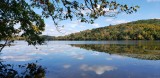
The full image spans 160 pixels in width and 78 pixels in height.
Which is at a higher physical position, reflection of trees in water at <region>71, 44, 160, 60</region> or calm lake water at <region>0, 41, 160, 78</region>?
calm lake water at <region>0, 41, 160, 78</region>

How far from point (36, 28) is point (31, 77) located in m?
3.05

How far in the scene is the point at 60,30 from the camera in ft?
55.0

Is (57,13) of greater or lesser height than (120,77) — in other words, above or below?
above

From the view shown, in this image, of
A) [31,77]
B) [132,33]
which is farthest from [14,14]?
[132,33]

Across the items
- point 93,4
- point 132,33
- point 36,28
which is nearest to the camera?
point 93,4

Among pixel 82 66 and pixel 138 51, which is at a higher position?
pixel 82 66

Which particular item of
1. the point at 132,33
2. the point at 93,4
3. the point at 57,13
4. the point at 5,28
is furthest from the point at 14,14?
the point at 132,33

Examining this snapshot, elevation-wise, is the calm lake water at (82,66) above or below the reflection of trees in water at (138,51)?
above

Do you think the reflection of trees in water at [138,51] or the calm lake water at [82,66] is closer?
the calm lake water at [82,66]

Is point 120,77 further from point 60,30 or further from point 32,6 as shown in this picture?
point 32,6

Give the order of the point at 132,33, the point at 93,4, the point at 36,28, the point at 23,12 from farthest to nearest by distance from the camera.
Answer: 1. the point at 132,33
2. the point at 36,28
3. the point at 23,12
4. the point at 93,4

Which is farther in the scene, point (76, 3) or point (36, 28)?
point (36, 28)

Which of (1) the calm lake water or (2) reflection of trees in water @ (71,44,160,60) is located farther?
(2) reflection of trees in water @ (71,44,160,60)

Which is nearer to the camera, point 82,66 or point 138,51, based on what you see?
point 82,66
